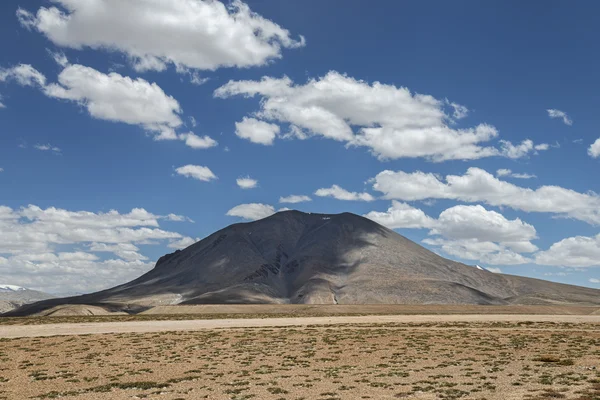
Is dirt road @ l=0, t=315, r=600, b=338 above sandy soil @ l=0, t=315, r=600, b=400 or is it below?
above

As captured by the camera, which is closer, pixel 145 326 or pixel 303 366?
pixel 303 366

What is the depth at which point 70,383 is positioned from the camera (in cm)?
3195

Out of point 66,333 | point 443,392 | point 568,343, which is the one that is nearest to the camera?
point 443,392

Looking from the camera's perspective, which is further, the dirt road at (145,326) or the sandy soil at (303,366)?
the dirt road at (145,326)

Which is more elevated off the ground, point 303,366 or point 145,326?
point 145,326

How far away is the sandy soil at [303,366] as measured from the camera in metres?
27.8

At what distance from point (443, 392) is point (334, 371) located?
9412 mm

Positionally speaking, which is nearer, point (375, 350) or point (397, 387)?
point (397, 387)

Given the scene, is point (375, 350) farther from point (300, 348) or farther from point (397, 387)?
point (397, 387)

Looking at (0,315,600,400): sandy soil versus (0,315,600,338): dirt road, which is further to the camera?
(0,315,600,338): dirt road

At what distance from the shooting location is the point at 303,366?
37.0 m

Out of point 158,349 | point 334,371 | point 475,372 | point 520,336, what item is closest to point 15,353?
point 158,349

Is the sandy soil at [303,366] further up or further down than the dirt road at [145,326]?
further down

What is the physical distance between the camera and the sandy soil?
27786 mm
